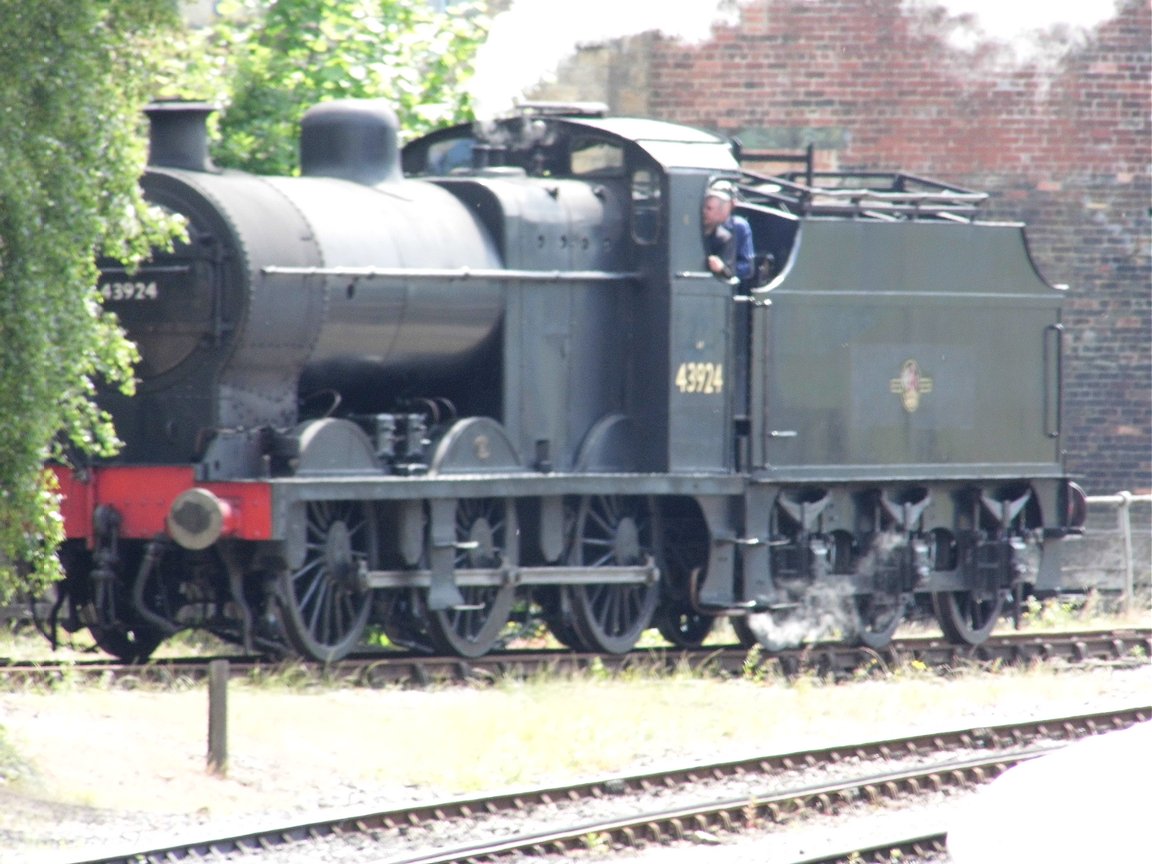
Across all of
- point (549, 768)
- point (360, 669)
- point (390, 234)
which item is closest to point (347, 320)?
point (390, 234)

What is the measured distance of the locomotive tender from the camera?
12.0 meters

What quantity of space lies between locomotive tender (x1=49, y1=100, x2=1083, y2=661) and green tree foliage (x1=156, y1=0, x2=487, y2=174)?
1.82 metres

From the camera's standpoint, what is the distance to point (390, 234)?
12.5 metres

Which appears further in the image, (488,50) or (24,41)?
(488,50)

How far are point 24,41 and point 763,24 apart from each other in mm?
12905

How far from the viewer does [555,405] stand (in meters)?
13.5

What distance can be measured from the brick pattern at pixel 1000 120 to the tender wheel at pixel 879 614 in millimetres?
7173

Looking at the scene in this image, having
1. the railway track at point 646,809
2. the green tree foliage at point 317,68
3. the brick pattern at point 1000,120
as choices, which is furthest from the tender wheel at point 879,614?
the brick pattern at point 1000,120

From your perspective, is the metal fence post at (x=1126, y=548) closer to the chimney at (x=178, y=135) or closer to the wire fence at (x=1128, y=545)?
the wire fence at (x=1128, y=545)

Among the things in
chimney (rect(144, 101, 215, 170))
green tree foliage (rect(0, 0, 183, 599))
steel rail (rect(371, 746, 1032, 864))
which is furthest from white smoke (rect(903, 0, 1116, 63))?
green tree foliage (rect(0, 0, 183, 599))

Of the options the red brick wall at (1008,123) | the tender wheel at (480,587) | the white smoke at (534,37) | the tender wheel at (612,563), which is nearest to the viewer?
the tender wheel at (480,587)

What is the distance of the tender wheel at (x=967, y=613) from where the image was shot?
50.3 ft

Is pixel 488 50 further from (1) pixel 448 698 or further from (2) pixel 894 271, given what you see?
(1) pixel 448 698

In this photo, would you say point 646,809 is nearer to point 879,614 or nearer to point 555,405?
point 555,405
